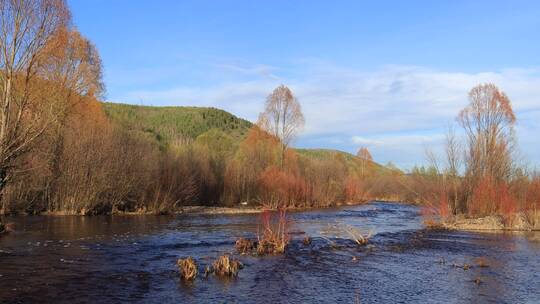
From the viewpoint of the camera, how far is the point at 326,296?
13023 millimetres

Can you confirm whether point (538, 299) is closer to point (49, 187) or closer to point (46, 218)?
point (46, 218)

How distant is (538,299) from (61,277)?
13474mm

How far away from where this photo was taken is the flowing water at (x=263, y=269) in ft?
41.8

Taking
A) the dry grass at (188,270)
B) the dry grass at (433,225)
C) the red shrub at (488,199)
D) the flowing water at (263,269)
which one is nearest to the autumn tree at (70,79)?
the flowing water at (263,269)

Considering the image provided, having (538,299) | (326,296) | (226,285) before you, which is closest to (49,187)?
(226,285)

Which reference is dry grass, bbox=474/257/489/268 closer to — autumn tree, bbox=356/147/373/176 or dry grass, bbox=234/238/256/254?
dry grass, bbox=234/238/256/254

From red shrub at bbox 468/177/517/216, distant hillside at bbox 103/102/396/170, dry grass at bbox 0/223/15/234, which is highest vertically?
distant hillside at bbox 103/102/396/170

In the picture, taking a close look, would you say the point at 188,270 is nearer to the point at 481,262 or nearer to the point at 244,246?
the point at 244,246

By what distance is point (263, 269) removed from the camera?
53.3 feet

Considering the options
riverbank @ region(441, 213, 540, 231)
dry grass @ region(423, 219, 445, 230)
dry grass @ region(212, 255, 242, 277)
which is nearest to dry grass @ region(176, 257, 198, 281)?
dry grass @ region(212, 255, 242, 277)

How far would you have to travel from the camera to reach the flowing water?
41.8ft

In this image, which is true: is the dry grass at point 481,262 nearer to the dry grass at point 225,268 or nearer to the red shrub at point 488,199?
the dry grass at point 225,268

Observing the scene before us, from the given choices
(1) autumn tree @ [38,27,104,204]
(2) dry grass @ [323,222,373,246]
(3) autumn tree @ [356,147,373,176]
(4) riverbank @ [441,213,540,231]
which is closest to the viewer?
(2) dry grass @ [323,222,373,246]

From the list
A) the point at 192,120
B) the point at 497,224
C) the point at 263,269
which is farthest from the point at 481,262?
the point at 192,120
